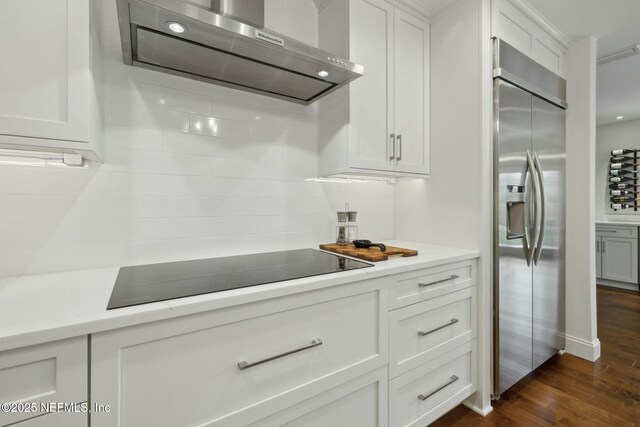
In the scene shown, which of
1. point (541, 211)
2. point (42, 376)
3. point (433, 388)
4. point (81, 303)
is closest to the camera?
point (42, 376)

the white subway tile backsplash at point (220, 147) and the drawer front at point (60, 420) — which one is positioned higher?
the white subway tile backsplash at point (220, 147)

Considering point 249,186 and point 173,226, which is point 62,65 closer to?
point 173,226

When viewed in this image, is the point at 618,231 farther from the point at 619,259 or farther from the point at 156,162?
the point at 156,162

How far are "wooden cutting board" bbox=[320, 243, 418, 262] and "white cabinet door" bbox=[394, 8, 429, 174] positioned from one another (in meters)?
0.54

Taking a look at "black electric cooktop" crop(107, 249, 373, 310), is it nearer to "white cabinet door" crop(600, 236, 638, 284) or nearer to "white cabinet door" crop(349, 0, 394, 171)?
Answer: "white cabinet door" crop(349, 0, 394, 171)

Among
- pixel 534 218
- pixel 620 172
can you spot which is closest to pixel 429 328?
pixel 534 218

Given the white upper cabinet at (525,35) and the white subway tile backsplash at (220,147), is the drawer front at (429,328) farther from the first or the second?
the white upper cabinet at (525,35)

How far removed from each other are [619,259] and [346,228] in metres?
4.61

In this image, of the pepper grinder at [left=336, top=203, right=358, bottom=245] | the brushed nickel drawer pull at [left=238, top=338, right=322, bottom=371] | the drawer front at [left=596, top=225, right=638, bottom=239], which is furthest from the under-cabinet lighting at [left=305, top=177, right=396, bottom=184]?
the drawer front at [left=596, top=225, right=638, bottom=239]

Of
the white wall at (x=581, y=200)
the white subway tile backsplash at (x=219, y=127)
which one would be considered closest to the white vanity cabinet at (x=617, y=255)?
the white wall at (x=581, y=200)

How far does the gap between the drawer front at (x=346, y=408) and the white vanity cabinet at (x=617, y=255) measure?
4.78m

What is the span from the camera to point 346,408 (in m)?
1.24

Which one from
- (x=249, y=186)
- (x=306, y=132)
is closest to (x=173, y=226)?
(x=249, y=186)

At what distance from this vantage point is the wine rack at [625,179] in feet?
14.9
